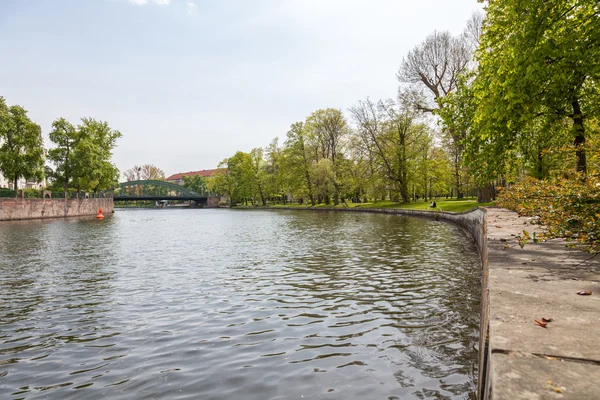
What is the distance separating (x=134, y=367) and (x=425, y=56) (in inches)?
1710

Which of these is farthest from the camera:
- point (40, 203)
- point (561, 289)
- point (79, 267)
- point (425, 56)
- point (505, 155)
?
point (40, 203)

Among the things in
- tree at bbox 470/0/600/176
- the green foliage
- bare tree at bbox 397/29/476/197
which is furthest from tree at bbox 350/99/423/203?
the green foliage

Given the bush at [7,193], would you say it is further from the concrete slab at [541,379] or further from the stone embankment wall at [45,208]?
the concrete slab at [541,379]

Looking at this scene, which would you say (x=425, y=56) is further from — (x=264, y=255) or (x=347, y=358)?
(x=347, y=358)

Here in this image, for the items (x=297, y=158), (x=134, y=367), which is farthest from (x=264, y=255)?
(x=297, y=158)

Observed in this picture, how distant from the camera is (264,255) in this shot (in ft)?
56.4

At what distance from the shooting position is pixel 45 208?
5338 cm

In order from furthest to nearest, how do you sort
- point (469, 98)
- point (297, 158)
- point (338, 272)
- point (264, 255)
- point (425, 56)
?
point (297, 158)
point (425, 56)
point (469, 98)
point (264, 255)
point (338, 272)

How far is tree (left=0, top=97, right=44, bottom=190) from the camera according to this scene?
5172 cm

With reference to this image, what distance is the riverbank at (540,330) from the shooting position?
2809 millimetres

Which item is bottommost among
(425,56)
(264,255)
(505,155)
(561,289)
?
(264,255)

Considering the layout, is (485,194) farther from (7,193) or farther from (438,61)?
(7,193)

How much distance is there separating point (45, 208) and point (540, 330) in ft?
203

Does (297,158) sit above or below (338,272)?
above
